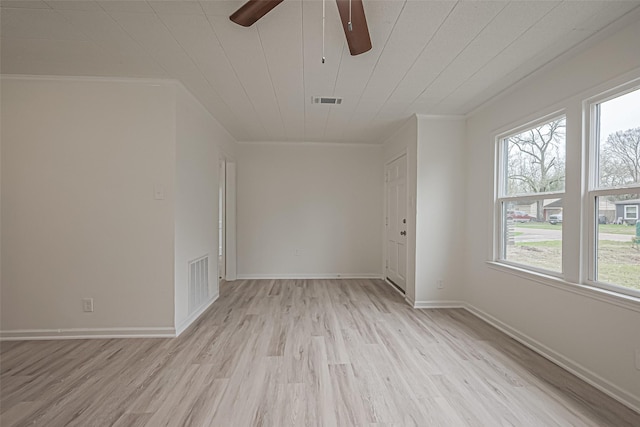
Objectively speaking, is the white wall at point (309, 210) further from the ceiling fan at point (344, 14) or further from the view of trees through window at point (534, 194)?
the ceiling fan at point (344, 14)

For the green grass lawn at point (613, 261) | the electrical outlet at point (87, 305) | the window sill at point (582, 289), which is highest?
the green grass lawn at point (613, 261)

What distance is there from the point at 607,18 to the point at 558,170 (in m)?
1.11

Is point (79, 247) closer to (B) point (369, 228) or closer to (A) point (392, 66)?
(A) point (392, 66)

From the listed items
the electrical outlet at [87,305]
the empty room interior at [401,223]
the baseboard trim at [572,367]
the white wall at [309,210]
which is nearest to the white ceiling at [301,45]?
the empty room interior at [401,223]

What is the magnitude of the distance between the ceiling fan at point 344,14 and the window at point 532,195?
2.01 m

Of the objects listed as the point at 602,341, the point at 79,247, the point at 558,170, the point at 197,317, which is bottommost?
the point at 197,317

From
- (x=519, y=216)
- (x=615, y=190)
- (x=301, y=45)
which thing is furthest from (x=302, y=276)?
(x=615, y=190)

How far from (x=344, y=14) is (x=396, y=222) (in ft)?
11.6

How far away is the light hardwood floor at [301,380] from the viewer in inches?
67.2

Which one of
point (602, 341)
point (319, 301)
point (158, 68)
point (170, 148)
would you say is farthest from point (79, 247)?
point (602, 341)

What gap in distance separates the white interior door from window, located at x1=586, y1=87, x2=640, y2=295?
2.24 meters

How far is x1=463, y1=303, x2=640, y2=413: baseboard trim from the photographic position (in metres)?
1.81

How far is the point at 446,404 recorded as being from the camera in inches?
71.5

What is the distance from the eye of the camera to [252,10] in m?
1.49
